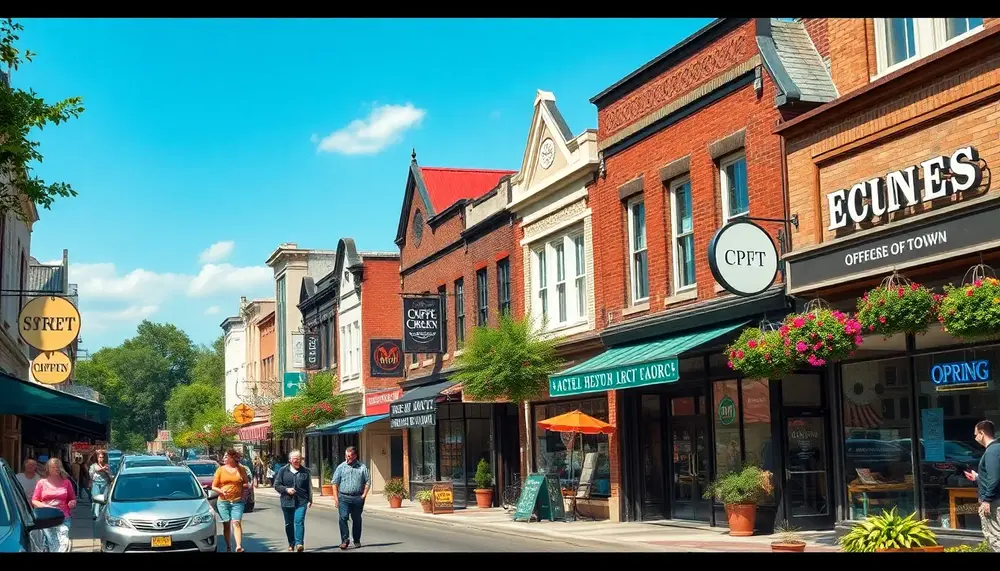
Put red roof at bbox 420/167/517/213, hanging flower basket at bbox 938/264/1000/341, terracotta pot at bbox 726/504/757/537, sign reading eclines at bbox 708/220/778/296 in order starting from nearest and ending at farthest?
hanging flower basket at bbox 938/264/1000/341
sign reading eclines at bbox 708/220/778/296
terracotta pot at bbox 726/504/757/537
red roof at bbox 420/167/517/213

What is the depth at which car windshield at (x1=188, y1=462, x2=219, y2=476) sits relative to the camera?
33.7 metres

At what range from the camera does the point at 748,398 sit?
19.5m

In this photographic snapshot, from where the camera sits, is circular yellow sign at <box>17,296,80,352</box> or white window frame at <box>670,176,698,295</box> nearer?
white window frame at <box>670,176,698,295</box>

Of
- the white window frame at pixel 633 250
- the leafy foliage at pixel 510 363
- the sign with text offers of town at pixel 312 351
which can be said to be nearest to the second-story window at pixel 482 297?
the leafy foliage at pixel 510 363

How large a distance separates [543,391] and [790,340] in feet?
38.5

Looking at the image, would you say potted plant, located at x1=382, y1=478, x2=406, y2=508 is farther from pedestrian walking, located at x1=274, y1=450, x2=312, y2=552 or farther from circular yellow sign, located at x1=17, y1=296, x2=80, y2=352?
pedestrian walking, located at x1=274, y1=450, x2=312, y2=552

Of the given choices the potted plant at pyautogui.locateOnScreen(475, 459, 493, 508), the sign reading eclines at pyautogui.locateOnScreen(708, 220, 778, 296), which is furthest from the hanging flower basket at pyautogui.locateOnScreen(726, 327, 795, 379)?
the potted plant at pyautogui.locateOnScreen(475, 459, 493, 508)

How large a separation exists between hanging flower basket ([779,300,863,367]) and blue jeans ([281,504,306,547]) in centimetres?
788

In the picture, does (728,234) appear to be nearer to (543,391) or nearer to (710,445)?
(710,445)

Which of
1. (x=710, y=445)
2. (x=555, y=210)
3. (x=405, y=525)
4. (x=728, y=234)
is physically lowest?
(x=405, y=525)

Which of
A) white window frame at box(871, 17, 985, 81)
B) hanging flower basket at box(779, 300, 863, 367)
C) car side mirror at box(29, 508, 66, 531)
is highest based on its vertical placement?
white window frame at box(871, 17, 985, 81)

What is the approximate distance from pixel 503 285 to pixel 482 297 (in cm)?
165

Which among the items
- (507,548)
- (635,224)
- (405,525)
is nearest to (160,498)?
(507,548)

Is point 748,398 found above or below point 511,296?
below
